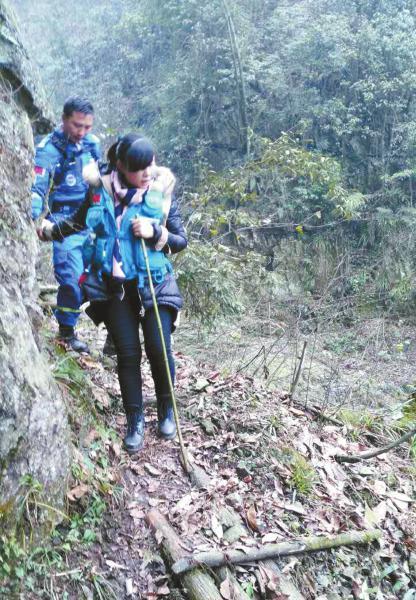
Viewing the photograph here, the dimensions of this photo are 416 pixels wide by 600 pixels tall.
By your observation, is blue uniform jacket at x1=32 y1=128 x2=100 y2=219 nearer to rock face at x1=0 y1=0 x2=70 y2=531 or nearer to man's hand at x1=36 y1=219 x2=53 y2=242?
man's hand at x1=36 y1=219 x2=53 y2=242

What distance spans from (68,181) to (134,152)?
50.1 inches

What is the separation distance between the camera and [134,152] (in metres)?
2.64

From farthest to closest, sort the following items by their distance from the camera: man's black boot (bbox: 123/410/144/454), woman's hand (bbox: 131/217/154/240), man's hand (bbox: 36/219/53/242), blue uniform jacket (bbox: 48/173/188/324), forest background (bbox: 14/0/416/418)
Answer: forest background (bbox: 14/0/416/418), man's hand (bbox: 36/219/53/242), man's black boot (bbox: 123/410/144/454), blue uniform jacket (bbox: 48/173/188/324), woman's hand (bbox: 131/217/154/240)

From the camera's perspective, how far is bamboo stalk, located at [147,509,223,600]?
2338mm

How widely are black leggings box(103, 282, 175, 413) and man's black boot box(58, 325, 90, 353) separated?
2.95 ft

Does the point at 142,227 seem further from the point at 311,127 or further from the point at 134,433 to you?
the point at 311,127

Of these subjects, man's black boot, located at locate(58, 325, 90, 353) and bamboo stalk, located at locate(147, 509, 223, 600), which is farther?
man's black boot, located at locate(58, 325, 90, 353)

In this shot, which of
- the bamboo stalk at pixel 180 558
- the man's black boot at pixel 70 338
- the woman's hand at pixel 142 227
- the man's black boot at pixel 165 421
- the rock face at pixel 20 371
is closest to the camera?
the rock face at pixel 20 371

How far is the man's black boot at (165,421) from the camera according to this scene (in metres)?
3.19

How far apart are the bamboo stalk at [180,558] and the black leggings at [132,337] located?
69 centimetres

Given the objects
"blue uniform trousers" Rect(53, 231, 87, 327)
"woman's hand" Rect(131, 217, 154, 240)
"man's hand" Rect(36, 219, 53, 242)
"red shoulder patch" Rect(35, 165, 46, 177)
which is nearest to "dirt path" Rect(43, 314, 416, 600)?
"blue uniform trousers" Rect(53, 231, 87, 327)

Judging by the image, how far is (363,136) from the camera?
15.0m

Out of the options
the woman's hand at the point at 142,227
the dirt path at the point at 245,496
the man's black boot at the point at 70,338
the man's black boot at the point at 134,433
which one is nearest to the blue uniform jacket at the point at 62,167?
the man's black boot at the point at 70,338

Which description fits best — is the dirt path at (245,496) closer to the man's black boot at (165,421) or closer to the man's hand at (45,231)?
the man's black boot at (165,421)
